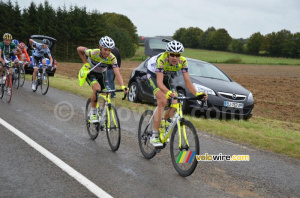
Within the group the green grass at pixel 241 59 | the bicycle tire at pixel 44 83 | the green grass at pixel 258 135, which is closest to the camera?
the green grass at pixel 258 135

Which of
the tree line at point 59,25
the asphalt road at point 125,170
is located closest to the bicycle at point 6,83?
the asphalt road at point 125,170

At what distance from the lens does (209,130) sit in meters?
8.19

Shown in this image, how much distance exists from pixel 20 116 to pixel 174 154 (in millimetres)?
5486

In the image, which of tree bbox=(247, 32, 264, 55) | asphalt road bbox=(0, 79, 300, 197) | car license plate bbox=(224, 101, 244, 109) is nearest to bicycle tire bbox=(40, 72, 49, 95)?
asphalt road bbox=(0, 79, 300, 197)

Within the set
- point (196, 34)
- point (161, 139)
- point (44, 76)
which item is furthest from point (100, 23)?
point (196, 34)

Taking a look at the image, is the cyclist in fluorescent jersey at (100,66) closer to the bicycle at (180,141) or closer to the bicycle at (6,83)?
the bicycle at (180,141)

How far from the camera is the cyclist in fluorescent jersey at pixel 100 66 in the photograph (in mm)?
6458

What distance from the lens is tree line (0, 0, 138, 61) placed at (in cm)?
5812

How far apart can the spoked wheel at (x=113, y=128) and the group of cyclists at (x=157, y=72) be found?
55 centimetres

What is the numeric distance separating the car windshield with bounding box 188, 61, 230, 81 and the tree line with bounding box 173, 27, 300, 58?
299ft

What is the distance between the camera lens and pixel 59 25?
59.0 m

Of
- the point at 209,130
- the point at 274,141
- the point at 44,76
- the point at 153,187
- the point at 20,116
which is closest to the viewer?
the point at 153,187

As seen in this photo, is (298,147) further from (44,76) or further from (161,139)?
(44,76)

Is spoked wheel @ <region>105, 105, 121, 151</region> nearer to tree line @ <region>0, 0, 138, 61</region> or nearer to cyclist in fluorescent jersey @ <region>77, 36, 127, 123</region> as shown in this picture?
cyclist in fluorescent jersey @ <region>77, 36, 127, 123</region>
